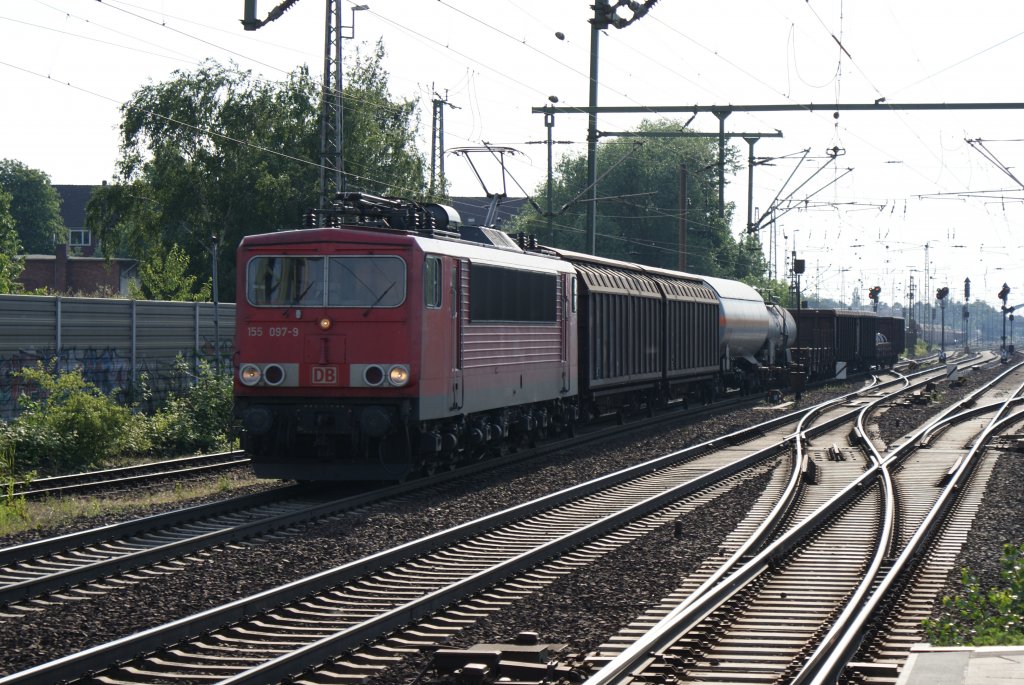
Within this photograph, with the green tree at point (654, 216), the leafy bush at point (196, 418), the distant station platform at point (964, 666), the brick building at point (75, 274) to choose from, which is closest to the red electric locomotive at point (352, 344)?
the leafy bush at point (196, 418)

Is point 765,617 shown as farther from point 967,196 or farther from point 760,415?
point 967,196

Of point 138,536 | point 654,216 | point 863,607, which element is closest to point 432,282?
point 138,536

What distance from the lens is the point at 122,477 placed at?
17484 millimetres

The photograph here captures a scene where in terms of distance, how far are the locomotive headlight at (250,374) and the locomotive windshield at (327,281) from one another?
2.55 ft

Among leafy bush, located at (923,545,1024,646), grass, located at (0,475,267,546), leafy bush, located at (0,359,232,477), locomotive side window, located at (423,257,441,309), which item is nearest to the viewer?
leafy bush, located at (923,545,1024,646)

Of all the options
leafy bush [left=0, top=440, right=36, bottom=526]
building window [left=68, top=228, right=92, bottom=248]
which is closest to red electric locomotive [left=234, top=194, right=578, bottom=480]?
leafy bush [left=0, top=440, right=36, bottom=526]

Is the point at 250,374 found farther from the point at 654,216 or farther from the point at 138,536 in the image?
the point at 654,216

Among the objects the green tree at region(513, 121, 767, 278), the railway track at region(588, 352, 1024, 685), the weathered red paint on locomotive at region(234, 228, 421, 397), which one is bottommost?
the railway track at region(588, 352, 1024, 685)

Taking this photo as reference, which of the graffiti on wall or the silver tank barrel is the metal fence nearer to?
the graffiti on wall

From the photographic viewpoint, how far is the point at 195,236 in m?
46.2

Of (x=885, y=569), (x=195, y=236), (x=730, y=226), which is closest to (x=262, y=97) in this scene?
(x=195, y=236)

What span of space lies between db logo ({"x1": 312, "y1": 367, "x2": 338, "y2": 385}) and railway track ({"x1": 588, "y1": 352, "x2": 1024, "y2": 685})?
532cm

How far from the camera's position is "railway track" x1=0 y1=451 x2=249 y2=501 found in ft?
51.6

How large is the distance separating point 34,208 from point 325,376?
308ft
